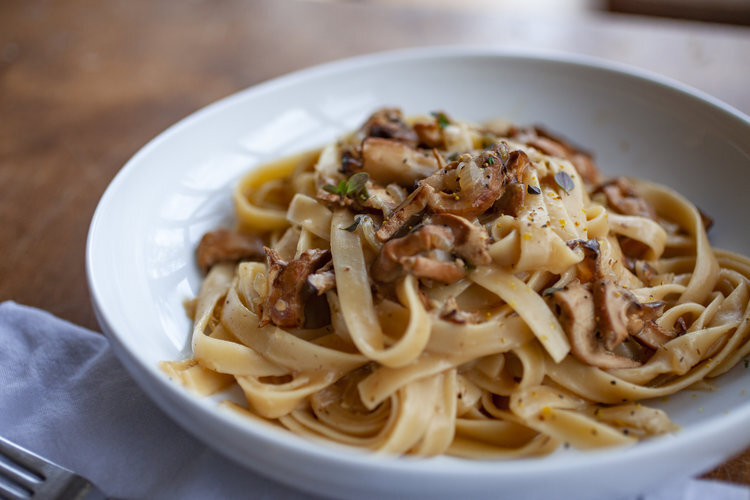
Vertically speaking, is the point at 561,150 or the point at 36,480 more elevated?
the point at 561,150

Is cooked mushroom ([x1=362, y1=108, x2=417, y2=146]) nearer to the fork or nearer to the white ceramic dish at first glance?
the white ceramic dish

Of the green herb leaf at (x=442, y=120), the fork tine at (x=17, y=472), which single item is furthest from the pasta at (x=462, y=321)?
the fork tine at (x=17, y=472)

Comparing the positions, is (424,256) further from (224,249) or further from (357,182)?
(224,249)

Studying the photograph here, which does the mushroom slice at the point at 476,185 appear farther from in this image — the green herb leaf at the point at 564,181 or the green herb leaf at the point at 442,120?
the green herb leaf at the point at 442,120

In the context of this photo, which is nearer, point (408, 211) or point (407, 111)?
point (408, 211)

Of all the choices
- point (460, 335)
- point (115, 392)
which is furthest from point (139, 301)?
point (460, 335)

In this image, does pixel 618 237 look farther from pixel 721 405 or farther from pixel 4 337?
pixel 4 337

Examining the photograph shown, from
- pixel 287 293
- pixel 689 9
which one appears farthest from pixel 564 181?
pixel 689 9
